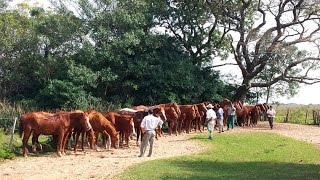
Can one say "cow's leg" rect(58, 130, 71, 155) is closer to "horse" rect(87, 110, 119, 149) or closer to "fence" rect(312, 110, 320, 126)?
"horse" rect(87, 110, 119, 149)

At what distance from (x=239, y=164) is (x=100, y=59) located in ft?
64.1

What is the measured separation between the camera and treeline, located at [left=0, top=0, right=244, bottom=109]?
111ft

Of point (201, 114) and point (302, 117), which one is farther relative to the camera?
point (302, 117)

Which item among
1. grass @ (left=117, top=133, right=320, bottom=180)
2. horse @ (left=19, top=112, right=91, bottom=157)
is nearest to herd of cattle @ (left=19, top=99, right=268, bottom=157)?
horse @ (left=19, top=112, right=91, bottom=157)

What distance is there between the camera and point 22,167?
50.8ft

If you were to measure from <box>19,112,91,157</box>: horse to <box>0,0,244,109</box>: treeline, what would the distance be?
540 inches

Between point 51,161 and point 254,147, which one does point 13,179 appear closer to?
point 51,161

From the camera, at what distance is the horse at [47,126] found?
18.3 m

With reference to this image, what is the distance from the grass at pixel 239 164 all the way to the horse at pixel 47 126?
4.53 m

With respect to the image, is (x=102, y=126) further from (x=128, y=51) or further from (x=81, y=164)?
(x=128, y=51)

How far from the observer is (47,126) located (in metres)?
18.5

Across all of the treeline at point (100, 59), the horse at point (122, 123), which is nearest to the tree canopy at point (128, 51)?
the treeline at point (100, 59)

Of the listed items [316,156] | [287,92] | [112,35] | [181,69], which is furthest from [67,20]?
[287,92]

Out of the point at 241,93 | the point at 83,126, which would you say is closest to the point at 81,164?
the point at 83,126
